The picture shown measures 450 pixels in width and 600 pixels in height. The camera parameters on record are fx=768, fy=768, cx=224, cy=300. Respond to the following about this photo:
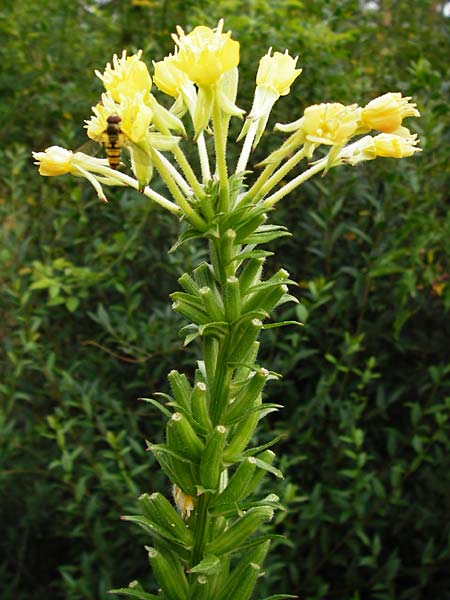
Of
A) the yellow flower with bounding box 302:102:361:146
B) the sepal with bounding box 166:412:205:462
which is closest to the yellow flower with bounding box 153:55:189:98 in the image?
the yellow flower with bounding box 302:102:361:146

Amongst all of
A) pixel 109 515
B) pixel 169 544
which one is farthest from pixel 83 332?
pixel 169 544

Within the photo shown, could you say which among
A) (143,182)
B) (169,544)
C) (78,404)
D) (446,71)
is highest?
(446,71)

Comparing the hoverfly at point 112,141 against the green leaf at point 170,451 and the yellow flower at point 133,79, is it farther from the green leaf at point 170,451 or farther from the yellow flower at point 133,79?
the green leaf at point 170,451

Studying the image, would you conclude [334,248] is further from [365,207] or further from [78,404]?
[78,404]

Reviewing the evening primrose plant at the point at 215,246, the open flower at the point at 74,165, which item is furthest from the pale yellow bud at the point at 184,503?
the open flower at the point at 74,165

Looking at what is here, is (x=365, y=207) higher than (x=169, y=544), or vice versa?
(x=365, y=207)

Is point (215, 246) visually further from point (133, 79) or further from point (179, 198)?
point (133, 79)
